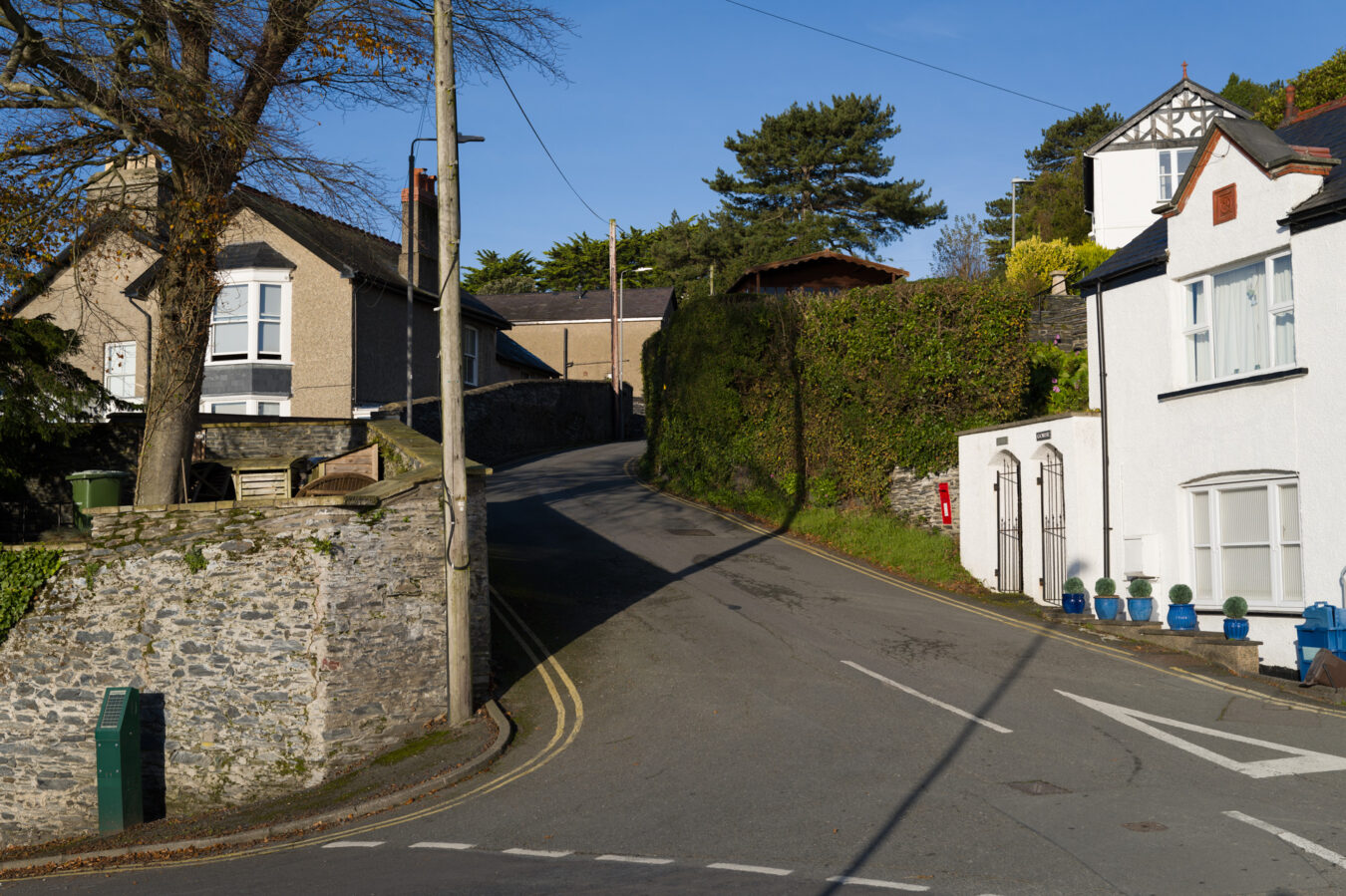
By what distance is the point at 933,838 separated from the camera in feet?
26.3

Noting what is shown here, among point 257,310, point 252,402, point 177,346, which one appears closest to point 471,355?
point 257,310

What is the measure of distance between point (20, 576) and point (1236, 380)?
671 inches

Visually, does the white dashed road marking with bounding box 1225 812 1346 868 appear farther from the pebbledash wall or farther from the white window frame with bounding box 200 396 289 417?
the white window frame with bounding box 200 396 289 417

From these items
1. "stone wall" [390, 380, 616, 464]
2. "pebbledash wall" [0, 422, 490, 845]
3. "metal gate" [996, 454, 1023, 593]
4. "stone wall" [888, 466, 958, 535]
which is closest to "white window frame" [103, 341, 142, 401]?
"stone wall" [390, 380, 616, 464]

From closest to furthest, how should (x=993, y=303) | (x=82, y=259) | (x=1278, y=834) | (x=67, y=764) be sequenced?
(x=1278, y=834), (x=67, y=764), (x=82, y=259), (x=993, y=303)

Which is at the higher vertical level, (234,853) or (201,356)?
(201,356)

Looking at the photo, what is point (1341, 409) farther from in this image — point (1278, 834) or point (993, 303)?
point (993, 303)

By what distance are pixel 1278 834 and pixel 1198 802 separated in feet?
3.08

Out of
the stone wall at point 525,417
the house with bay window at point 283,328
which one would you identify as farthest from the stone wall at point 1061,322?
the house with bay window at point 283,328

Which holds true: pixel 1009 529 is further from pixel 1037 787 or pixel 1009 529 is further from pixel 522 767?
pixel 522 767

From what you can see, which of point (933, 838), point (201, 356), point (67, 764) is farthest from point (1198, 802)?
point (201, 356)

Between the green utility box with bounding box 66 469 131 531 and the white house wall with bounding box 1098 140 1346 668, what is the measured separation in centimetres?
1623

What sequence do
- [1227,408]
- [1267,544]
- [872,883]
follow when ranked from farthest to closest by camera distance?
[1227,408] → [1267,544] → [872,883]

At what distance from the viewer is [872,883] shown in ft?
23.4
